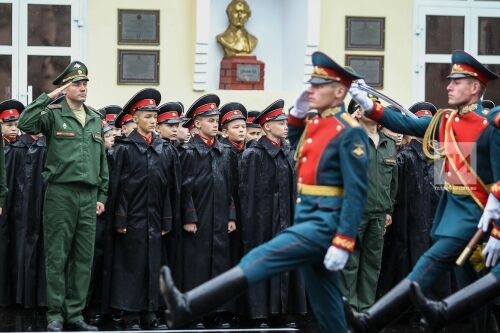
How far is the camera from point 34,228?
12.6 metres

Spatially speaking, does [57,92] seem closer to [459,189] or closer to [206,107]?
[206,107]

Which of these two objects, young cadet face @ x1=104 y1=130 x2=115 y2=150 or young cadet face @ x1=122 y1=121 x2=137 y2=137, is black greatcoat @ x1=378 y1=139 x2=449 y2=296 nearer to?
A: young cadet face @ x1=122 y1=121 x2=137 y2=137

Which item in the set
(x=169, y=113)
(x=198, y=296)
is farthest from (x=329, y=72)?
(x=169, y=113)

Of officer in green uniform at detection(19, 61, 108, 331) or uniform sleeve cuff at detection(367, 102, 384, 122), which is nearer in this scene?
uniform sleeve cuff at detection(367, 102, 384, 122)

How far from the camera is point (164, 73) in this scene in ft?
60.1

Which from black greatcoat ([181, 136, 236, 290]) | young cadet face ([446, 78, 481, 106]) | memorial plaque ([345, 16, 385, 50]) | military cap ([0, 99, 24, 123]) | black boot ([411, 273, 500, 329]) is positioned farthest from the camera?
memorial plaque ([345, 16, 385, 50])

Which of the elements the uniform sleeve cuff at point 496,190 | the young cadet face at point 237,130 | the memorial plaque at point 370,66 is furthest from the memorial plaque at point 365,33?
the uniform sleeve cuff at point 496,190

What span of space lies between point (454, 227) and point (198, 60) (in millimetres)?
9129

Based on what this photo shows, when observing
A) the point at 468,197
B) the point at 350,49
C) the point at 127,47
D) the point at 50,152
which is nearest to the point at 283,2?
the point at 350,49

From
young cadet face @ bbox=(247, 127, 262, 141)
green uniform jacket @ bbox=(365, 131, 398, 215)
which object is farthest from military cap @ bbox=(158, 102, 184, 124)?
green uniform jacket @ bbox=(365, 131, 398, 215)

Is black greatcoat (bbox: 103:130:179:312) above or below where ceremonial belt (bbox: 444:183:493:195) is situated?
below

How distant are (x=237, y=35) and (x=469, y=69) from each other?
30.4 ft

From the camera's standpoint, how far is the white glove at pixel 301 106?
9.38m

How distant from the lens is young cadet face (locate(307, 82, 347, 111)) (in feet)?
29.8
